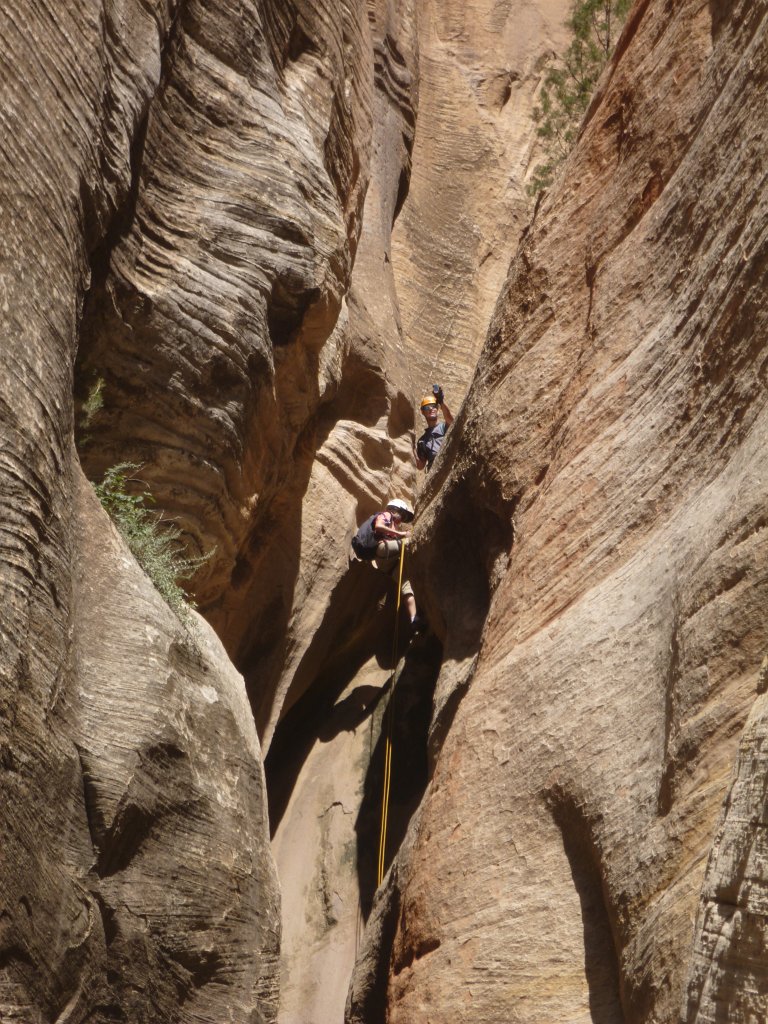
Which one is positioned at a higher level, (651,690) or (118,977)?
(651,690)

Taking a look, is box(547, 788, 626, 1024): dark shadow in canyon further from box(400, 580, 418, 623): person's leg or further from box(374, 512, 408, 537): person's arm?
box(400, 580, 418, 623): person's leg

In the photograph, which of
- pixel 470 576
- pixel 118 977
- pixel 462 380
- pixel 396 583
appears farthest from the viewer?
pixel 462 380

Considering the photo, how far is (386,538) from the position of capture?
35.2 feet

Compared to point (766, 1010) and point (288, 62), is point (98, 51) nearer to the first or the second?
point (288, 62)

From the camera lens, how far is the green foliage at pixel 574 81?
14.3m

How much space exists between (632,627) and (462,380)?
28.3ft

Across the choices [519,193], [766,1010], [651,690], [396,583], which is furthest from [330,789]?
[519,193]

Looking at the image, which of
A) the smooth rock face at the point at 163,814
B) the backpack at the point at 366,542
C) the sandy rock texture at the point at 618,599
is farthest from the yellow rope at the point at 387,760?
the smooth rock face at the point at 163,814

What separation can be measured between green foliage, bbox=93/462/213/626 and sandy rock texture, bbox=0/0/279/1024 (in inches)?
21.6

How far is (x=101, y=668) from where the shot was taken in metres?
5.83

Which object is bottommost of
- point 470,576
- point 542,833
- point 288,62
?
point 542,833

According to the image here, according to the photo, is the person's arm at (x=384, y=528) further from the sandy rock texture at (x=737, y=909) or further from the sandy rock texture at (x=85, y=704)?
the sandy rock texture at (x=737, y=909)

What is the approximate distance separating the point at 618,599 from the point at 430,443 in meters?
5.74

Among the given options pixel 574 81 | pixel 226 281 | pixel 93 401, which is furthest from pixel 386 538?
pixel 574 81
